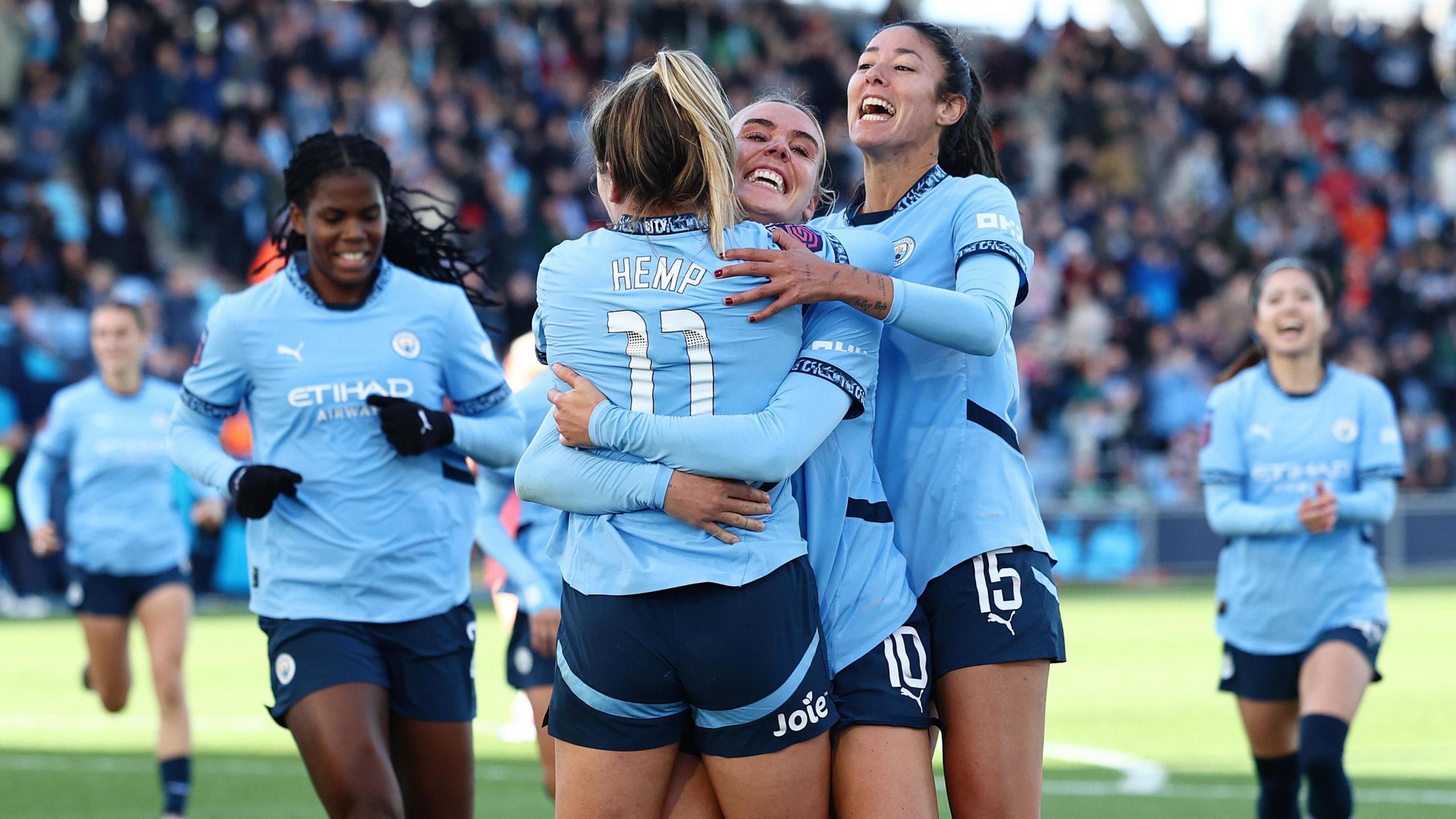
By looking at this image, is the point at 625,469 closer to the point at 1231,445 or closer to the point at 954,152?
the point at 954,152

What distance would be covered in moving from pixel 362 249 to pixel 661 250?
1981 millimetres

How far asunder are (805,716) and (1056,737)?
23.4 ft

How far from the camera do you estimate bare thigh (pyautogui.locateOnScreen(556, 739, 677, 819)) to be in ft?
12.1

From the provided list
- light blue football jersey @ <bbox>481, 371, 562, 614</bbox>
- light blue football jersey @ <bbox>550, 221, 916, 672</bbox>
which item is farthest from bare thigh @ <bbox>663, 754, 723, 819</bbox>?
light blue football jersey @ <bbox>481, 371, 562, 614</bbox>

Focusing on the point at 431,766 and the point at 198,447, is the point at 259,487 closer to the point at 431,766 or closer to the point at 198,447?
the point at 198,447

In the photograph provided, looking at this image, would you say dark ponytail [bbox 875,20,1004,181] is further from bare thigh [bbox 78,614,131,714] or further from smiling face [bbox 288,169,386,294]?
bare thigh [bbox 78,614,131,714]

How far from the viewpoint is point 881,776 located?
3.82 m

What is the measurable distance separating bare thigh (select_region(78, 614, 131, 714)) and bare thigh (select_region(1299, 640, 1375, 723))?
5424 millimetres

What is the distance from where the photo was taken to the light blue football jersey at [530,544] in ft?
20.7

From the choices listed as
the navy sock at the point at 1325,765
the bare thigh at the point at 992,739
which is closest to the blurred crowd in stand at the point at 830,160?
the navy sock at the point at 1325,765

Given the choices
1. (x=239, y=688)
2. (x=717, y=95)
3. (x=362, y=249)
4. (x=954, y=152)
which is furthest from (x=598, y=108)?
(x=239, y=688)

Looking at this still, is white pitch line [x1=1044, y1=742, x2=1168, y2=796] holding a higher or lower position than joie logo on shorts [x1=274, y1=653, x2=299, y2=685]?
lower

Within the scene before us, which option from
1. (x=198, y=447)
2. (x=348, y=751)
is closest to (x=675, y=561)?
Result: (x=348, y=751)

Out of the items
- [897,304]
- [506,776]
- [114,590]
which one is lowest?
[506,776]
